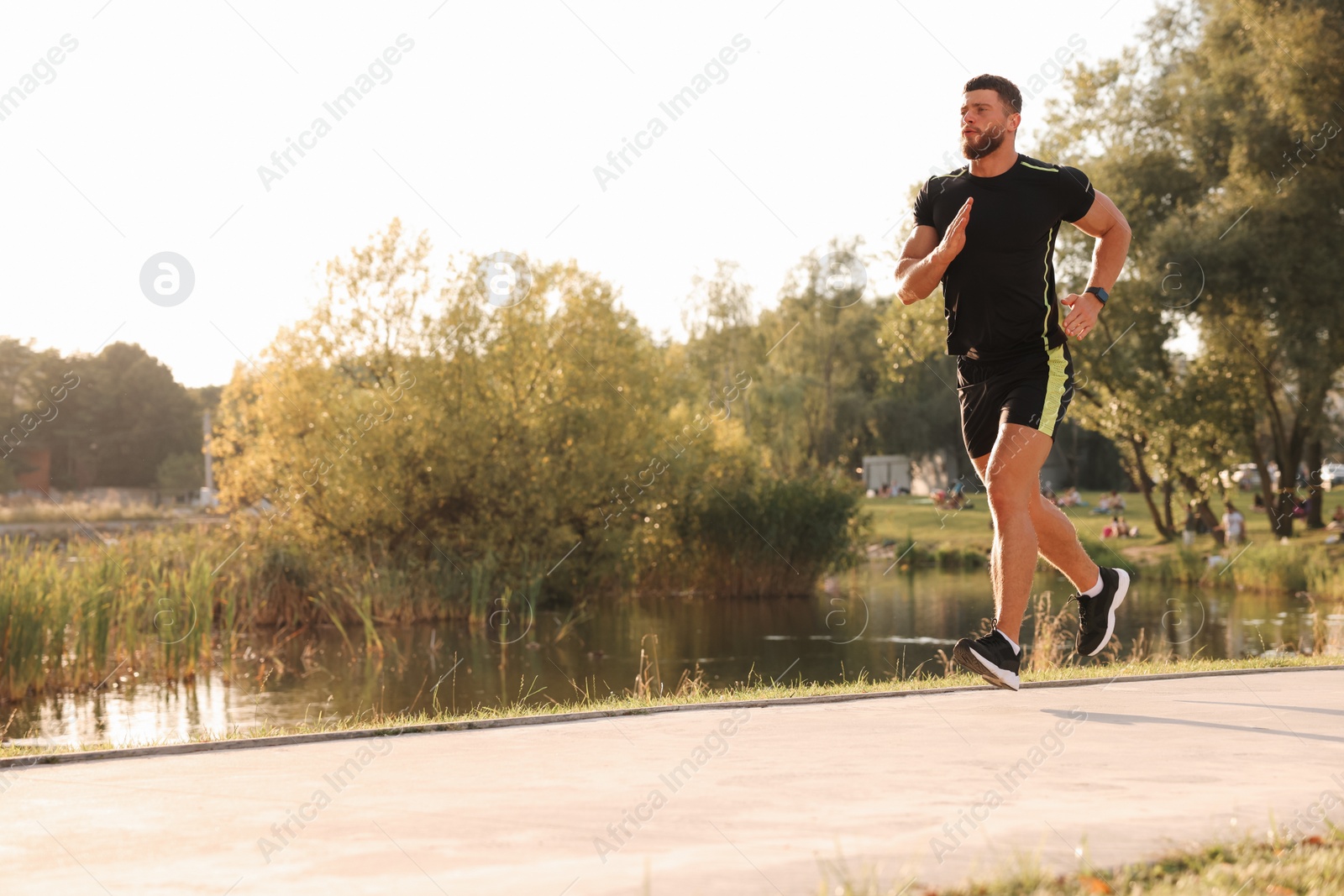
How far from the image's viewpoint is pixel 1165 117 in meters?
30.2

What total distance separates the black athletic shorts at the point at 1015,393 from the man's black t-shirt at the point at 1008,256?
0.18 ft

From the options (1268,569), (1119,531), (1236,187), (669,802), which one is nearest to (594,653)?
(669,802)

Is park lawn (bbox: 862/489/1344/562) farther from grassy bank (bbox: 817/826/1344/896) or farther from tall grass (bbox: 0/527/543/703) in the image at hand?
grassy bank (bbox: 817/826/1344/896)

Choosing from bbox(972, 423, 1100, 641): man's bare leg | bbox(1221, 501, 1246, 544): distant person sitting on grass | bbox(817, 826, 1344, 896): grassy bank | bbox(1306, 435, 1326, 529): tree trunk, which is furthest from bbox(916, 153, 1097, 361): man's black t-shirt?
bbox(1221, 501, 1246, 544): distant person sitting on grass

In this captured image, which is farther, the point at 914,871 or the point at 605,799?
the point at 605,799

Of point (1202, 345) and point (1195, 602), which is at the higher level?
point (1202, 345)

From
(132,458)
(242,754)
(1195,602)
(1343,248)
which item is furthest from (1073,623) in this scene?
(132,458)

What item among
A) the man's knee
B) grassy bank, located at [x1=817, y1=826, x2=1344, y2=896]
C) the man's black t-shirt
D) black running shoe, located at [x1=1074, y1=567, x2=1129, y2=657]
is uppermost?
the man's black t-shirt

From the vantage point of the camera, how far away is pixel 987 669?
523 centimetres

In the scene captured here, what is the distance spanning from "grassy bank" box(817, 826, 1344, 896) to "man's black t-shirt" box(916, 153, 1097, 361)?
2.82m

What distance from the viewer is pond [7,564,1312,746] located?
12.7 metres

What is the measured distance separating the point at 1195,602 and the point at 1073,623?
7129 mm

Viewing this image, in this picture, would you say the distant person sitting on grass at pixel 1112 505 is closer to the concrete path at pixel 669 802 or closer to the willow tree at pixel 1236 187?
the willow tree at pixel 1236 187

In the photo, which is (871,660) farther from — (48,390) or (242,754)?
(48,390)
